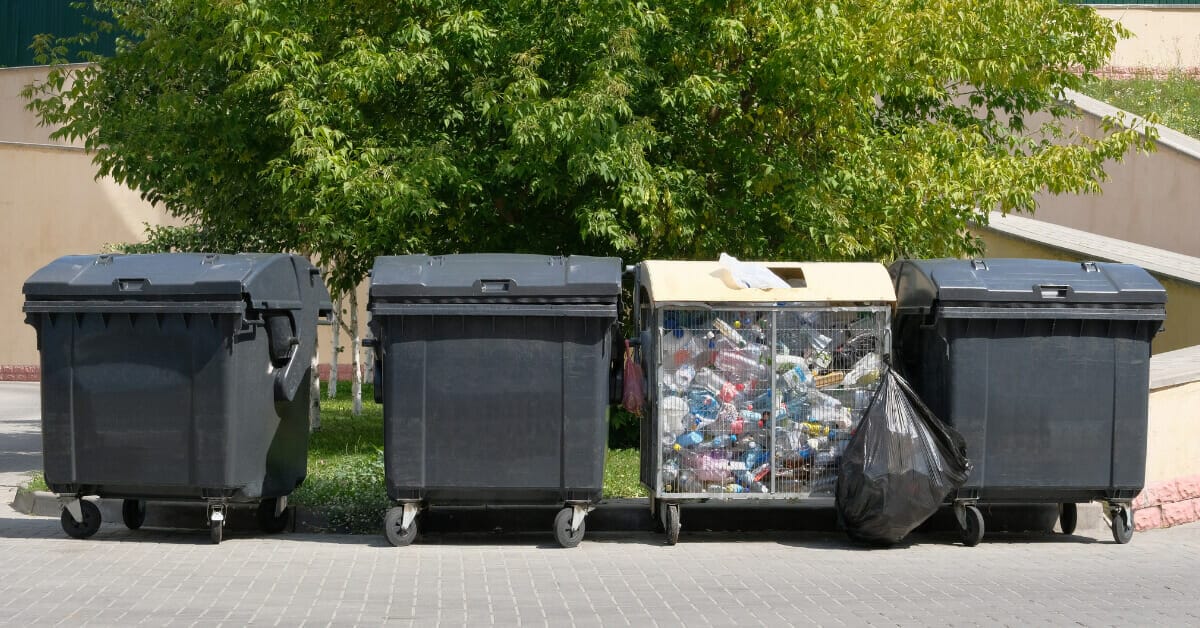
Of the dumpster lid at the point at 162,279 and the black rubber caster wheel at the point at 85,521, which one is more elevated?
the dumpster lid at the point at 162,279

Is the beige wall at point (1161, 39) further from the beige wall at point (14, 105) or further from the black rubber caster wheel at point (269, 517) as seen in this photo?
the black rubber caster wheel at point (269, 517)

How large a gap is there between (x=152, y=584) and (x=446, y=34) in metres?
6.08

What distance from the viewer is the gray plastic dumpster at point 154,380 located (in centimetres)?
805

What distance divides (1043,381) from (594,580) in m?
3.20

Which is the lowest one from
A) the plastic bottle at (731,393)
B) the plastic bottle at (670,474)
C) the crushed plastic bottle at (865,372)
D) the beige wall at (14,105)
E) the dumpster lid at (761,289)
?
the plastic bottle at (670,474)

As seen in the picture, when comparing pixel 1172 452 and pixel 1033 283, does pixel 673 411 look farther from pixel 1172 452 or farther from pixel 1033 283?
pixel 1172 452

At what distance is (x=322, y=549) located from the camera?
8.15 meters

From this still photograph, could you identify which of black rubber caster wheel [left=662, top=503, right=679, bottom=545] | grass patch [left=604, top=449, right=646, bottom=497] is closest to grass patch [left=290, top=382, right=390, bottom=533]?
grass patch [left=604, top=449, right=646, bottom=497]

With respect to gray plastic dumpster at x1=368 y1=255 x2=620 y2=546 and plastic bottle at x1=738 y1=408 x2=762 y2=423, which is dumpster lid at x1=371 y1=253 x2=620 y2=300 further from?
plastic bottle at x1=738 y1=408 x2=762 y2=423

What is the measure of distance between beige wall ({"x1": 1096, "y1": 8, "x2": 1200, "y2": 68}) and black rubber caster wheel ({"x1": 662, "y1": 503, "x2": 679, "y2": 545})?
2847 centimetres

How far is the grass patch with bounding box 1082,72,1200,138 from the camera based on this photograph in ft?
94.1

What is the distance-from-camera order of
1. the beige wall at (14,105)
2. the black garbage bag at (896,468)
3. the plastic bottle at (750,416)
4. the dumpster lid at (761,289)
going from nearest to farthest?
1. the black garbage bag at (896,468)
2. the dumpster lid at (761,289)
3. the plastic bottle at (750,416)
4. the beige wall at (14,105)

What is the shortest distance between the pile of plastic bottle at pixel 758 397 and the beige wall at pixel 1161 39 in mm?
27757

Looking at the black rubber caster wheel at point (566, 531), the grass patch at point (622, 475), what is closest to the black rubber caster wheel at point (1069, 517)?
the grass patch at point (622, 475)
